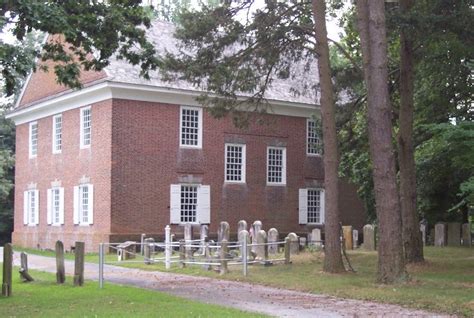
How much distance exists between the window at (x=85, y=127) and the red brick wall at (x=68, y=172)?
0.41m

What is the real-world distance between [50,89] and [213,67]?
19.1m

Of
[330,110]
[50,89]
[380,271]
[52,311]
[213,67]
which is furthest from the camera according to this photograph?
[50,89]

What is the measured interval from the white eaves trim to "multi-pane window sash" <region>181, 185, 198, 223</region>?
4170 millimetres

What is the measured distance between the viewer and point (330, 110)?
20156mm

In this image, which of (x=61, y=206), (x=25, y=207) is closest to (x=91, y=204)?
(x=61, y=206)

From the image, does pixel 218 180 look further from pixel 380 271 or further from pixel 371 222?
pixel 380 271

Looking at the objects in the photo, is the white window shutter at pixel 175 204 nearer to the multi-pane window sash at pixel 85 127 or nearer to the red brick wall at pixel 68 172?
the red brick wall at pixel 68 172

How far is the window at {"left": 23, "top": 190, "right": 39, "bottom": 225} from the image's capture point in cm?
3938

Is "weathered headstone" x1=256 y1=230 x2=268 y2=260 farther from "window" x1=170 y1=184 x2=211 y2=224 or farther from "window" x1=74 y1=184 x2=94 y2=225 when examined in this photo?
"window" x1=74 y1=184 x2=94 y2=225

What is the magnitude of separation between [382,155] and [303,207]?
2217cm

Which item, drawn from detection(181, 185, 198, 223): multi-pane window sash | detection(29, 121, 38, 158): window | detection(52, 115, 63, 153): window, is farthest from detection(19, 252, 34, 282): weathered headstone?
Result: detection(29, 121, 38, 158): window

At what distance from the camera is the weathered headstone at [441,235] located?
99.6 ft

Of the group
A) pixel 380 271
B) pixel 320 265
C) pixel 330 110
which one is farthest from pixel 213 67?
pixel 380 271

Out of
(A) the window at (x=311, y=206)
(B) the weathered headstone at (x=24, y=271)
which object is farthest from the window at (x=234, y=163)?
(B) the weathered headstone at (x=24, y=271)
